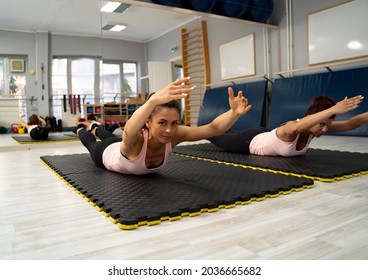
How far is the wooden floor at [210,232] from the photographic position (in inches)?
42.2

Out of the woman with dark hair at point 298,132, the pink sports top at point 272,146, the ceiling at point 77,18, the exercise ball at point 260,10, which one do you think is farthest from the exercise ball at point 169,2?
the pink sports top at point 272,146

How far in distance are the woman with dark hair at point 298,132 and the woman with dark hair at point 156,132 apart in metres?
0.66

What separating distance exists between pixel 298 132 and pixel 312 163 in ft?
0.91

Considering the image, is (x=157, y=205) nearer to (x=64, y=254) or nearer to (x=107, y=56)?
(x=64, y=254)

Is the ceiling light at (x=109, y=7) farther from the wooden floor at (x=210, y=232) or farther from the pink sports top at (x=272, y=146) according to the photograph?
the wooden floor at (x=210, y=232)

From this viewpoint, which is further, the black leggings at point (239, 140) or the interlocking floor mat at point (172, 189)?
the black leggings at point (239, 140)

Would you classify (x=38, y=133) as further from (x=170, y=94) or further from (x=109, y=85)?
(x=170, y=94)

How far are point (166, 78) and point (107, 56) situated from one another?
4.97 feet

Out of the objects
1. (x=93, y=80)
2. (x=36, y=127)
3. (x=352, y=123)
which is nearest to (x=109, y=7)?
(x=93, y=80)

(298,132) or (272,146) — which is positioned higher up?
(298,132)

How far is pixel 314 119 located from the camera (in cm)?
227
